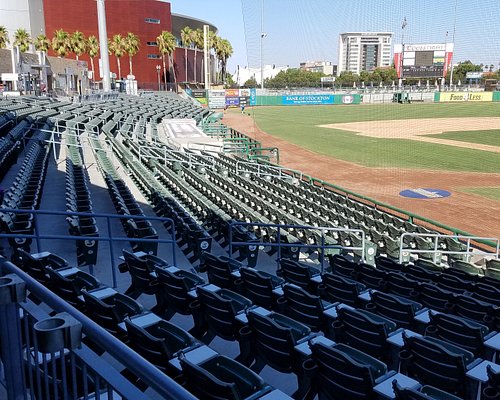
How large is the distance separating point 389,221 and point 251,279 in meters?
8.91

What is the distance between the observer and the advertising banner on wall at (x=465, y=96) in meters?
88.7

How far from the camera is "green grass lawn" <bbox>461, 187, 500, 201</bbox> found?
21.9 m

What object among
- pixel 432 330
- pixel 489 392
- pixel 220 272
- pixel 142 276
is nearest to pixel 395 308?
pixel 432 330

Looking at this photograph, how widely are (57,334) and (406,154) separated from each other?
35743 mm

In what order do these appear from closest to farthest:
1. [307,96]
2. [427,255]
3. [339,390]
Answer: [339,390] < [427,255] < [307,96]

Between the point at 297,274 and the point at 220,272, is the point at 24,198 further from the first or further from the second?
the point at 297,274

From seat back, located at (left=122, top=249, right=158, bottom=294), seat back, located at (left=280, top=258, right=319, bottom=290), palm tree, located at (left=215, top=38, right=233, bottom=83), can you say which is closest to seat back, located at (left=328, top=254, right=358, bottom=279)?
seat back, located at (left=280, top=258, right=319, bottom=290)

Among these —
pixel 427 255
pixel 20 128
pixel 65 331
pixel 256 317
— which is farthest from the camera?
pixel 20 128

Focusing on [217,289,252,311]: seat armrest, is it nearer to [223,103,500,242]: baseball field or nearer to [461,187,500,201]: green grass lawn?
[223,103,500,242]: baseball field

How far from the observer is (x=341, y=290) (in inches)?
271

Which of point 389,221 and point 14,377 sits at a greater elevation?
point 14,377

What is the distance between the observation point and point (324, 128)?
2116 inches

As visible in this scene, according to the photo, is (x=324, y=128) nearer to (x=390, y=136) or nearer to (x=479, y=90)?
(x=390, y=136)

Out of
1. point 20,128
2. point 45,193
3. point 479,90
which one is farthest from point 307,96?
point 45,193
